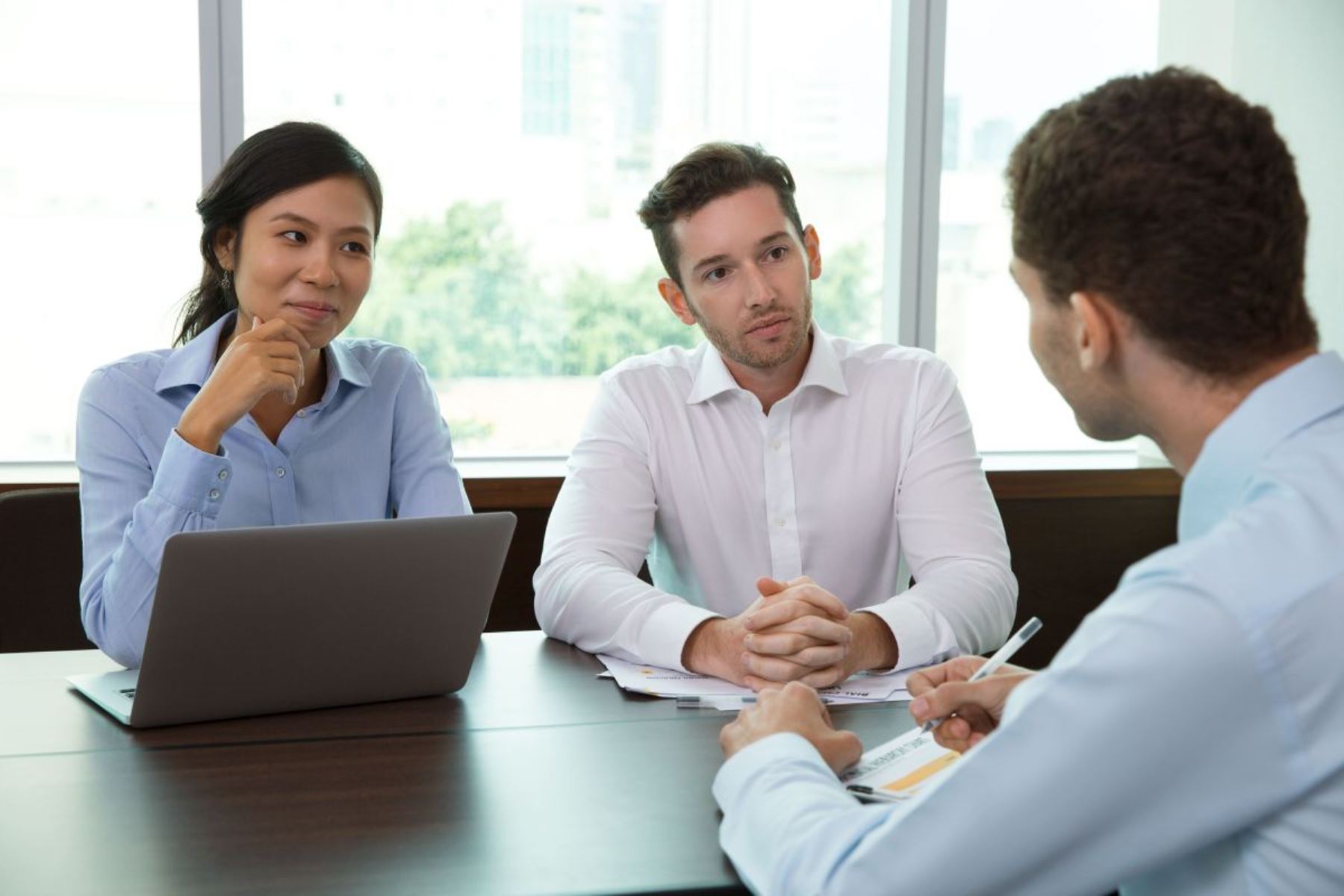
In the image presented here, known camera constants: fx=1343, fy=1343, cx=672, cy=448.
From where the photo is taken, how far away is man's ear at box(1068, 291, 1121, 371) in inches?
41.4

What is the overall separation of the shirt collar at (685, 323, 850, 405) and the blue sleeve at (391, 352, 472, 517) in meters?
0.44

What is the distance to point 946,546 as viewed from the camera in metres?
2.12

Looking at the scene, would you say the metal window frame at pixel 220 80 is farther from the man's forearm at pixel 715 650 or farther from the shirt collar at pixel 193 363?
the man's forearm at pixel 715 650

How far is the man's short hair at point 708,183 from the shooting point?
2285 mm

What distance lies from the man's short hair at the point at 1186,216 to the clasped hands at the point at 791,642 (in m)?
0.73

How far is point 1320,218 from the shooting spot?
3.56 metres

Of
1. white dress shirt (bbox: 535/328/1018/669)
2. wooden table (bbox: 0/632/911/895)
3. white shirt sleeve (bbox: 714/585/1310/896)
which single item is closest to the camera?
white shirt sleeve (bbox: 714/585/1310/896)

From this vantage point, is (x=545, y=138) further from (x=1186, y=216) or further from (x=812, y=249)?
(x=1186, y=216)

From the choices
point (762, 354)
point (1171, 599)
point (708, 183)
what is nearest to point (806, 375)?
point (762, 354)

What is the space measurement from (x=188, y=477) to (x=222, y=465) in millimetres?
46

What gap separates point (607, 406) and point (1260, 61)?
2271 millimetres

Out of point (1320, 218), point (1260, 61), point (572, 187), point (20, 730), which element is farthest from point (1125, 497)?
point (20, 730)

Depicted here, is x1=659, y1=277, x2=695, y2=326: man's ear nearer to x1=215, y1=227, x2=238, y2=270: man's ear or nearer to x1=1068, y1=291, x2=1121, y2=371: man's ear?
x1=215, y1=227, x2=238, y2=270: man's ear

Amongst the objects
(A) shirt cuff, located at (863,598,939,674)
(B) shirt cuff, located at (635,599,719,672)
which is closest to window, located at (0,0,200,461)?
(B) shirt cuff, located at (635,599,719,672)
